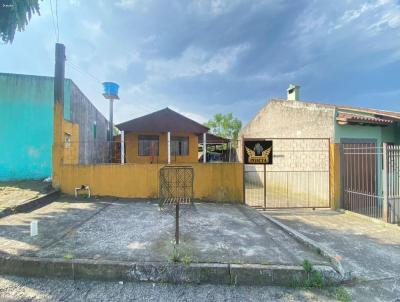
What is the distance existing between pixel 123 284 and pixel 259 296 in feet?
5.90

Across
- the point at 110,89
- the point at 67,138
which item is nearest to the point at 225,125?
the point at 110,89

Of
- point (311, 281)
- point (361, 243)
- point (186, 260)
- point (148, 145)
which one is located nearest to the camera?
point (311, 281)

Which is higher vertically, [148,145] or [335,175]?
[148,145]

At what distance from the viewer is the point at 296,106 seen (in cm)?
1097

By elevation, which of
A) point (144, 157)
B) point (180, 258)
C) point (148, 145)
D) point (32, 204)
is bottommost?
point (180, 258)

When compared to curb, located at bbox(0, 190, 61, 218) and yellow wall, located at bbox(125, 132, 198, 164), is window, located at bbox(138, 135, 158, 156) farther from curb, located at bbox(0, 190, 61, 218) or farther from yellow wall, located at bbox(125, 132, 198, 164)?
curb, located at bbox(0, 190, 61, 218)

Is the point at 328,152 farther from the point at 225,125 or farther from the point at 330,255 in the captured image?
the point at 225,125

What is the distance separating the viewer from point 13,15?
5805 mm

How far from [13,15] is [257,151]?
25.2 ft

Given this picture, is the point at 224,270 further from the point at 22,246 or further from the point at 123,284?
the point at 22,246

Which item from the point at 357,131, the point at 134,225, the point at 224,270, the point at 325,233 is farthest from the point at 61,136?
the point at 357,131

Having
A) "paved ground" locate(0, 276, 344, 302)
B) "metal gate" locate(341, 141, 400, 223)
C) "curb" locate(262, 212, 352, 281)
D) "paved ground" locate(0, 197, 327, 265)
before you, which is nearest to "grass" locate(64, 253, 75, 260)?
"paved ground" locate(0, 197, 327, 265)

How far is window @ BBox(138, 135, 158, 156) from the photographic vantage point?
14594mm

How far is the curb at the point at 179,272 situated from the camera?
10.2ft
